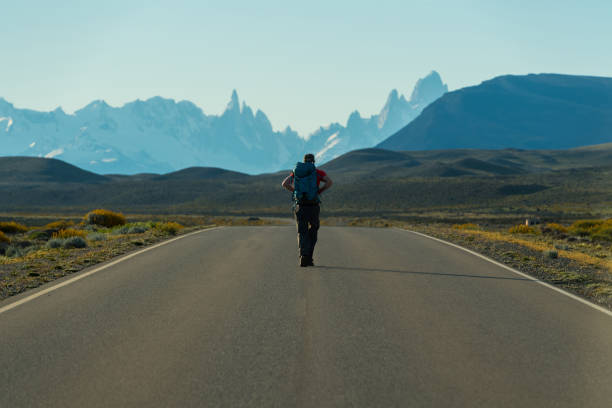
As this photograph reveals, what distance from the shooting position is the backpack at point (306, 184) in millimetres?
12031

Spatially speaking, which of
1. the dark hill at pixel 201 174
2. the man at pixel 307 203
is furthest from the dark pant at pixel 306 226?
the dark hill at pixel 201 174

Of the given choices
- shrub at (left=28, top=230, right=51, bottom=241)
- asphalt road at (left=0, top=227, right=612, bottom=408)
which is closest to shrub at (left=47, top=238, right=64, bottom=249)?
asphalt road at (left=0, top=227, right=612, bottom=408)

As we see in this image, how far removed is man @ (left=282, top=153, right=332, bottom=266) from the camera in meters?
12.0

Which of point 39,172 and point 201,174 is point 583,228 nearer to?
point 39,172

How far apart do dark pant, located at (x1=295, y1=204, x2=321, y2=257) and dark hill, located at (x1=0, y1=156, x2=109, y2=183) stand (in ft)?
500

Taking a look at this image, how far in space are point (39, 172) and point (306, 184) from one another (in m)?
165

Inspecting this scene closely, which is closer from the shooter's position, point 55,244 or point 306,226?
point 306,226

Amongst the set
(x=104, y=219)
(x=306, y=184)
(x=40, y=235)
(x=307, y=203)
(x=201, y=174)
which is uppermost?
(x=201, y=174)

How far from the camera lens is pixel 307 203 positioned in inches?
477

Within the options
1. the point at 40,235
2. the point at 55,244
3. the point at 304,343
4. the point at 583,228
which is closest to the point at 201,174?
the point at 583,228

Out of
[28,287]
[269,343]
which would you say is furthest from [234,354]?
[28,287]

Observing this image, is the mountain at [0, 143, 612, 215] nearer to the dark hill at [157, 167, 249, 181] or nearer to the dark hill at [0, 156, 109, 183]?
the dark hill at [0, 156, 109, 183]

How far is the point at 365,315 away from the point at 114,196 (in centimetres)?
11812

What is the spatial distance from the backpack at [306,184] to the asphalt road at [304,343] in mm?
1606
